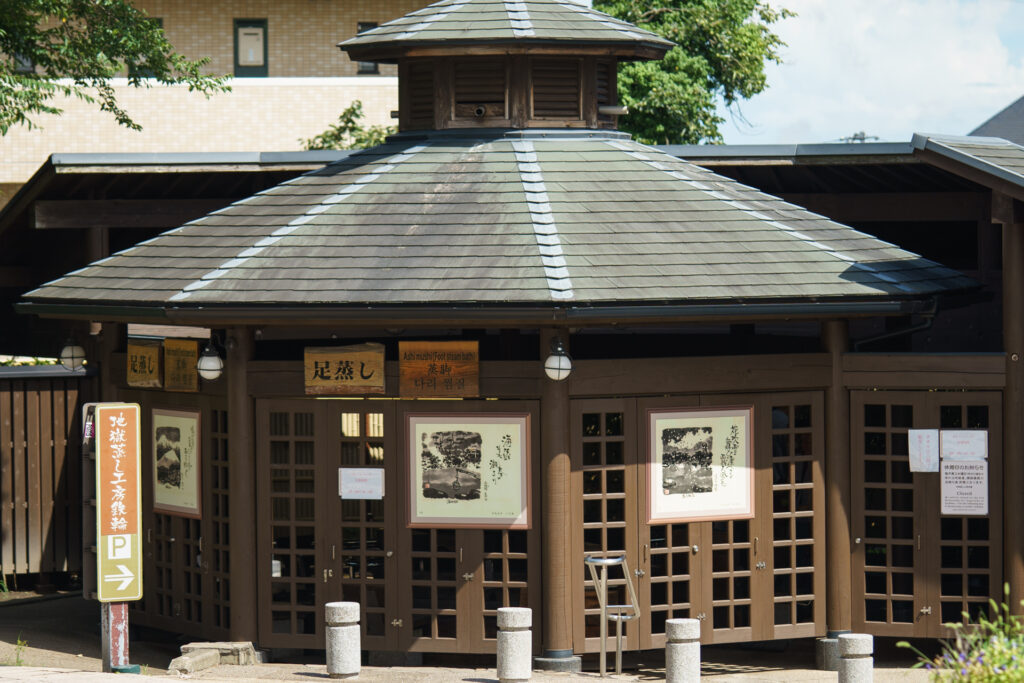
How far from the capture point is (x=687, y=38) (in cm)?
3369

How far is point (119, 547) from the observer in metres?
12.2

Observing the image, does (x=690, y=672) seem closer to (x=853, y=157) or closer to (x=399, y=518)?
(x=399, y=518)

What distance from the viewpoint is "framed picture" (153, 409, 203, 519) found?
1435 centimetres

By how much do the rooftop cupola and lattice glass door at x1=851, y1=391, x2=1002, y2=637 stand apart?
4463mm

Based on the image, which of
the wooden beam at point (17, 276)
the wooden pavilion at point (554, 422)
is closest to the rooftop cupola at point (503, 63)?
the wooden pavilion at point (554, 422)

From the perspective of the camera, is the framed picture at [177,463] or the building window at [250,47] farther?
the building window at [250,47]

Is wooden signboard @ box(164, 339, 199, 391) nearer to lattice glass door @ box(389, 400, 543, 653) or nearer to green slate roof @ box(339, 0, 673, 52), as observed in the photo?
lattice glass door @ box(389, 400, 543, 653)

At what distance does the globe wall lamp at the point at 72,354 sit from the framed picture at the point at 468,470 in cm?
519

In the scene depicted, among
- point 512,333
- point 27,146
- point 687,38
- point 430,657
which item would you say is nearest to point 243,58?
point 27,146

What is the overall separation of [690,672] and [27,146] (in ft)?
85.7

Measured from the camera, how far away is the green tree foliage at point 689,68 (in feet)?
106

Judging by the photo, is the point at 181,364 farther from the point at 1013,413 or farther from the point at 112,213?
the point at 1013,413

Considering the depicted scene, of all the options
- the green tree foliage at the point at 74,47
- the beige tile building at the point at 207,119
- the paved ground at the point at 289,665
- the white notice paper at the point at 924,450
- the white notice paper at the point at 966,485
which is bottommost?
the paved ground at the point at 289,665

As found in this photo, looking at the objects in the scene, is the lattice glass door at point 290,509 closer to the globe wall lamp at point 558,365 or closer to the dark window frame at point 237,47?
the globe wall lamp at point 558,365
